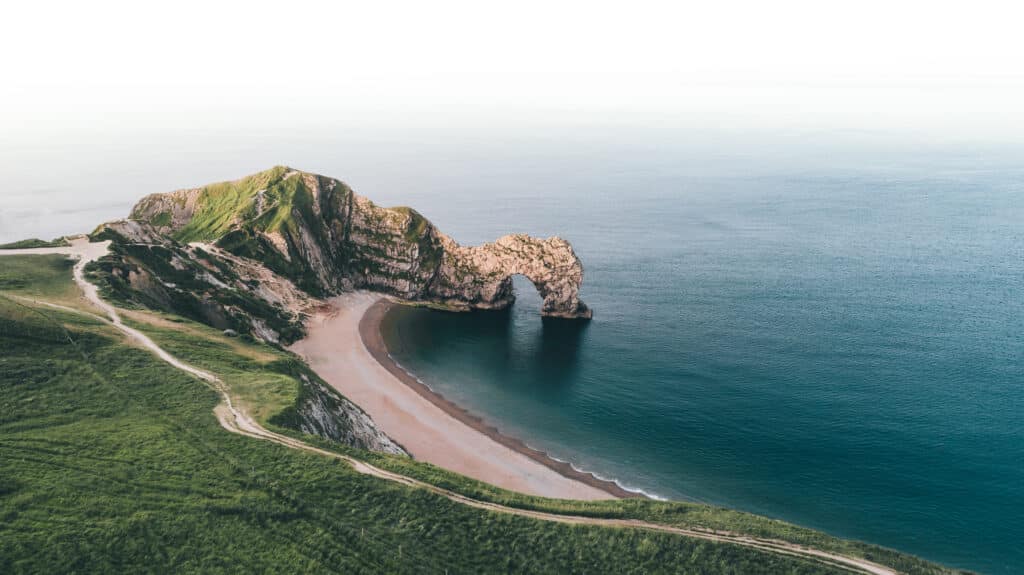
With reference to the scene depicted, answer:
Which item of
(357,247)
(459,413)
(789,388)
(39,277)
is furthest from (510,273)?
(39,277)

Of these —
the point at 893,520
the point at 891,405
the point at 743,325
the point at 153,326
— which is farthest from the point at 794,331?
the point at 153,326

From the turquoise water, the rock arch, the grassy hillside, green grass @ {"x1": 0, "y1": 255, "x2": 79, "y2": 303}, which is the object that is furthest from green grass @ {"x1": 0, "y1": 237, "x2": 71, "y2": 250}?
the rock arch

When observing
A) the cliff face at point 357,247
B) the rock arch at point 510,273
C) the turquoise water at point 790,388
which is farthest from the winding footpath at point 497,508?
Answer: the rock arch at point 510,273

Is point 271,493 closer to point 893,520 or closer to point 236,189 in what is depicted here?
point 893,520

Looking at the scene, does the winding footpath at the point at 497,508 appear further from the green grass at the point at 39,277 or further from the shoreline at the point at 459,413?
the green grass at the point at 39,277

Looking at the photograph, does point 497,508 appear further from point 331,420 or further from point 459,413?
point 459,413

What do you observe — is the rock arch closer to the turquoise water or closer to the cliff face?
the cliff face
